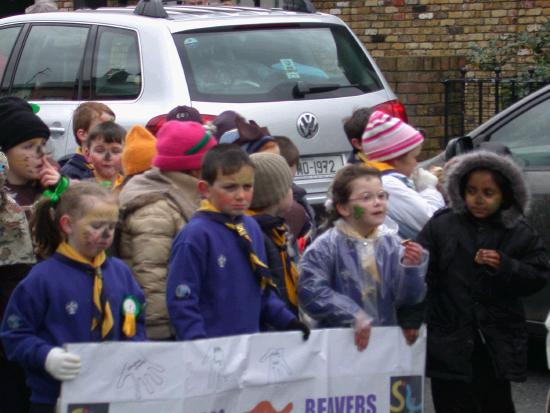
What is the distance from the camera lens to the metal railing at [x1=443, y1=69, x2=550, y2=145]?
1152cm

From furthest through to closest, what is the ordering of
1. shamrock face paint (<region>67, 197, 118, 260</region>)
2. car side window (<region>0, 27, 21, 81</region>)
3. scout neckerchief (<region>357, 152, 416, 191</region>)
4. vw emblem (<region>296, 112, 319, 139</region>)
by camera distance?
car side window (<region>0, 27, 21, 81</region>)
vw emblem (<region>296, 112, 319, 139</region>)
scout neckerchief (<region>357, 152, 416, 191</region>)
shamrock face paint (<region>67, 197, 118, 260</region>)

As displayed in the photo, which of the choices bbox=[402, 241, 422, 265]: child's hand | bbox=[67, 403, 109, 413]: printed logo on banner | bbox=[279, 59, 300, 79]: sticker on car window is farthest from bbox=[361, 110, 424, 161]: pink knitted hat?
bbox=[279, 59, 300, 79]: sticker on car window

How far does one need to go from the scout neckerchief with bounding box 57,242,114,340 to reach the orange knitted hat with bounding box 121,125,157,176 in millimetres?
1062

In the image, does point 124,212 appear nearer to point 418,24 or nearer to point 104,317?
point 104,317

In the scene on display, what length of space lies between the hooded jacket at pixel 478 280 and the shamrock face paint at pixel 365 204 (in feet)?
1.21

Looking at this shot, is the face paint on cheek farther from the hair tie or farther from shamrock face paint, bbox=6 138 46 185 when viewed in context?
shamrock face paint, bbox=6 138 46 185

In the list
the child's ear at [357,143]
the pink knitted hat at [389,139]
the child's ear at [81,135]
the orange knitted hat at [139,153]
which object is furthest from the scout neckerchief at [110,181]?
the child's ear at [357,143]

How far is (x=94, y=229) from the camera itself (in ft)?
14.4

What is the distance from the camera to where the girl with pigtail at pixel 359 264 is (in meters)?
4.92

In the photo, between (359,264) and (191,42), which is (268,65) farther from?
(359,264)

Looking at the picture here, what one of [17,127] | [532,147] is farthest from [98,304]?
[532,147]

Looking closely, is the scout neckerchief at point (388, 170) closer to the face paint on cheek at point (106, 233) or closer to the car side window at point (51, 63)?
the face paint on cheek at point (106, 233)

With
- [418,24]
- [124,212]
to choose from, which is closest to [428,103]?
[418,24]

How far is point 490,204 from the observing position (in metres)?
5.23
